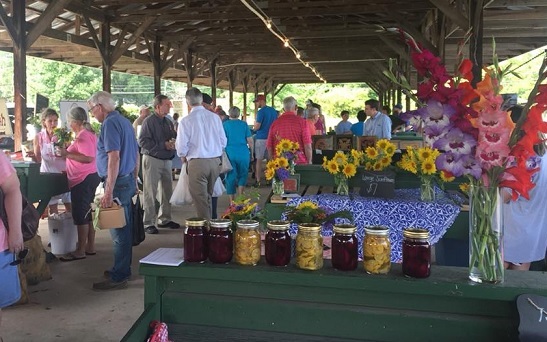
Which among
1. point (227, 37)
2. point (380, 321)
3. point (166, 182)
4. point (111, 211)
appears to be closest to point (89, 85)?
point (227, 37)

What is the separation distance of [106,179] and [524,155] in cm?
309

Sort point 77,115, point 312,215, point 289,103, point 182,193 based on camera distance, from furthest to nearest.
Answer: point 289,103
point 182,193
point 77,115
point 312,215

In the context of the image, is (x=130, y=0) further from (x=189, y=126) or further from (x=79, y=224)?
(x=79, y=224)

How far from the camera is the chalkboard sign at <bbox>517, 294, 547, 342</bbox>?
51.2 inches

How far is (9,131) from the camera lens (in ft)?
14.6

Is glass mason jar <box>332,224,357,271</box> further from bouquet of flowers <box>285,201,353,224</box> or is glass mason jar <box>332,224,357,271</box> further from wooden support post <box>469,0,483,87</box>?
wooden support post <box>469,0,483,87</box>

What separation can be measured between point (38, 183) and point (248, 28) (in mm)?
8304

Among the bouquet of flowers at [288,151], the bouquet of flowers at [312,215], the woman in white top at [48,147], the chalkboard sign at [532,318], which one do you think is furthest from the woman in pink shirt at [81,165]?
the chalkboard sign at [532,318]

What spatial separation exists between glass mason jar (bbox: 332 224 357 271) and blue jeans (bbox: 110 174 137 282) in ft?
8.66

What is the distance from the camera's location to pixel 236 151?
6.83m

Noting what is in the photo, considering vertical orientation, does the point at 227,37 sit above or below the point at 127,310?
above

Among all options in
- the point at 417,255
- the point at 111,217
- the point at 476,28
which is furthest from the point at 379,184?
the point at 476,28

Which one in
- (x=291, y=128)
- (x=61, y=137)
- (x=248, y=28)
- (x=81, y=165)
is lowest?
(x=81, y=165)

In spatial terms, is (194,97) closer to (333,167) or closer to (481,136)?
(333,167)
